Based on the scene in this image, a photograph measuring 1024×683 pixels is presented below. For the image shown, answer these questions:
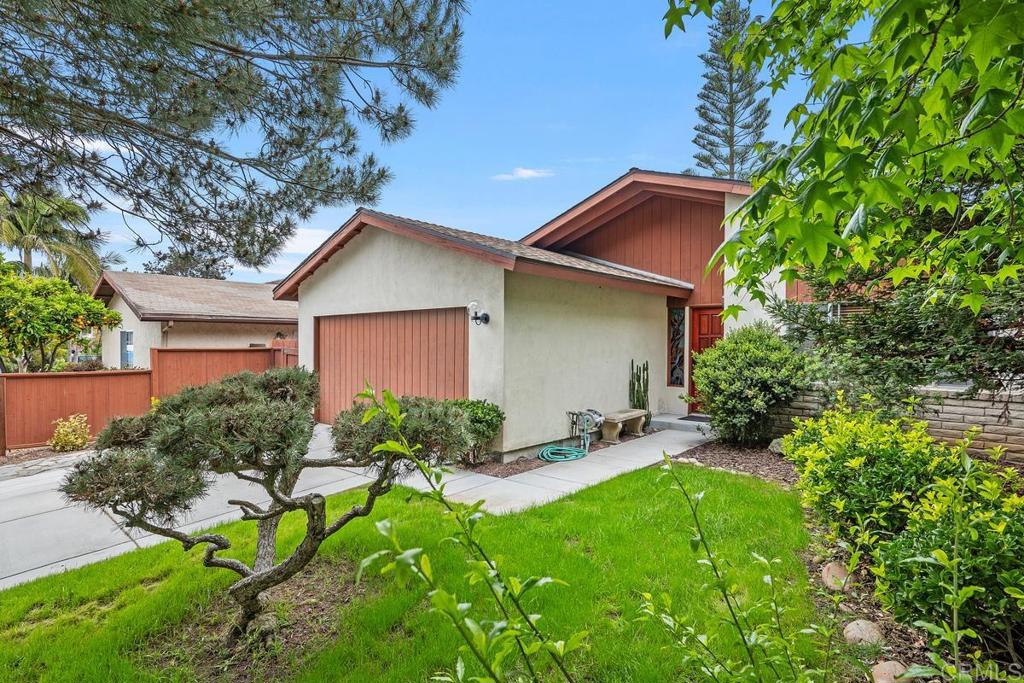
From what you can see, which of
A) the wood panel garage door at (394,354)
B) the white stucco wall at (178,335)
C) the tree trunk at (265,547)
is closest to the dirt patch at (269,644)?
the tree trunk at (265,547)

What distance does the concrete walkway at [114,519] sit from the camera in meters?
4.28

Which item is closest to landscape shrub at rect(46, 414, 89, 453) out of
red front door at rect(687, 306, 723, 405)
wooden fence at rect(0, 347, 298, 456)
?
wooden fence at rect(0, 347, 298, 456)

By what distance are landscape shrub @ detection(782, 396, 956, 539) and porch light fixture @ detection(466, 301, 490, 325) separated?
4.19 metres

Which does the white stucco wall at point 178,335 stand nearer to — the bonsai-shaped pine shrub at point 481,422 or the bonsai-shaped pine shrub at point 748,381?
the bonsai-shaped pine shrub at point 481,422

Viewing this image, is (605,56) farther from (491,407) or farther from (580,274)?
(491,407)

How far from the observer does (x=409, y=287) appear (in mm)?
8273

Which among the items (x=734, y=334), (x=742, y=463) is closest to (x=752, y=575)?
(x=742, y=463)

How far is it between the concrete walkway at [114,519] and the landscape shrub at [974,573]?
290 cm

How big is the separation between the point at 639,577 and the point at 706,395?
16.3ft

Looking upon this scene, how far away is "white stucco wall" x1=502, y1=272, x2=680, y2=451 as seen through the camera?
733 cm

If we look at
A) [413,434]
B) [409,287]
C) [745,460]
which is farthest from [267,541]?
[745,460]

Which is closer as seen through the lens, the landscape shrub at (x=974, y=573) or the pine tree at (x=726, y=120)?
the landscape shrub at (x=974, y=573)

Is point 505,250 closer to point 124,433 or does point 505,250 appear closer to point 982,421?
point 124,433

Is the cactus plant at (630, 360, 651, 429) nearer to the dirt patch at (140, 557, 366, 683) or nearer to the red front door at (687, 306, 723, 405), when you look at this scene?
the red front door at (687, 306, 723, 405)
